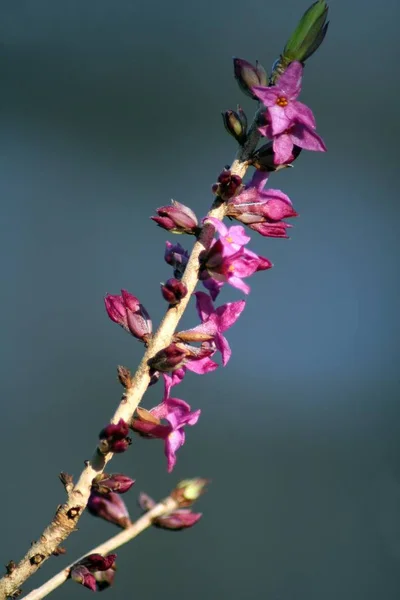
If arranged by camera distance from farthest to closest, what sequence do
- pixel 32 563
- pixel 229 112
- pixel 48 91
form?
1. pixel 48 91
2. pixel 229 112
3. pixel 32 563

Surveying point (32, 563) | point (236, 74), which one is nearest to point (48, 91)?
point (236, 74)

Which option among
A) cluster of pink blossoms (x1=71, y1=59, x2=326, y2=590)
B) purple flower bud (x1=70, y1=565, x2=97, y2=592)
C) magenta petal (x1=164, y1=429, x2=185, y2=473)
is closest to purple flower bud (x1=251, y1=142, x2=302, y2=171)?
cluster of pink blossoms (x1=71, y1=59, x2=326, y2=590)

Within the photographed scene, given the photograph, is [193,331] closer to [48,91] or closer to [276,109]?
[276,109]

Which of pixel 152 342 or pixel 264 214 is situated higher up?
pixel 264 214

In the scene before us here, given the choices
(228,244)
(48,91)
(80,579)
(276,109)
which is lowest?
(80,579)

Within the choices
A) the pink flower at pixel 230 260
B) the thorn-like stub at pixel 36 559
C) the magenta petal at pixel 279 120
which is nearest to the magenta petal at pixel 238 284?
the pink flower at pixel 230 260

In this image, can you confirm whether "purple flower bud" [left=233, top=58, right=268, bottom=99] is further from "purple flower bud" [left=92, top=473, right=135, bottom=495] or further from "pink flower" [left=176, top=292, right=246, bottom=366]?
"purple flower bud" [left=92, top=473, right=135, bottom=495]

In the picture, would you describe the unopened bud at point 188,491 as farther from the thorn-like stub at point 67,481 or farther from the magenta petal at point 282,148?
the magenta petal at point 282,148
